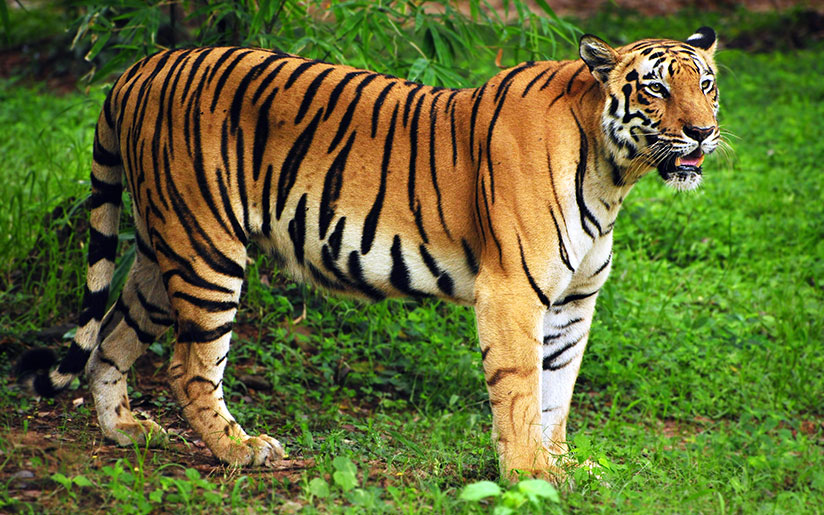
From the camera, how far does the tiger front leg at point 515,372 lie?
3.40 meters

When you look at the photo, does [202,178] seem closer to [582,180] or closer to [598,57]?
[582,180]

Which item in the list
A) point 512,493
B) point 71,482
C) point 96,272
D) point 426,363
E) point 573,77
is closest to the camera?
point 512,493

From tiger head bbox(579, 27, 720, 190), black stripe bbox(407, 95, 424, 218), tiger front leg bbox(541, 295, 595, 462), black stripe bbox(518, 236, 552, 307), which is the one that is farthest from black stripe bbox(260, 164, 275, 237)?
tiger head bbox(579, 27, 720, 190)

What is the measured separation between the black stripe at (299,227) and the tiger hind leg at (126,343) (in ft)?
2.27

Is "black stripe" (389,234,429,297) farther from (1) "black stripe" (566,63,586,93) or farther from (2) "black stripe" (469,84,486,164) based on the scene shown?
(1) "black stripe" (566,63,586,93)

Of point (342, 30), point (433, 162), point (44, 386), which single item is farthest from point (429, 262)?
point (44, 386)

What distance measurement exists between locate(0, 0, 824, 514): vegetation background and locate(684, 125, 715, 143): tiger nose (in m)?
0.77

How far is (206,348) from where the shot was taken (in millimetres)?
3660

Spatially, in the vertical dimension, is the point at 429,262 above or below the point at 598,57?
below

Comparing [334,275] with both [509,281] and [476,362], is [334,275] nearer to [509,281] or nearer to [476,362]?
[509,281]

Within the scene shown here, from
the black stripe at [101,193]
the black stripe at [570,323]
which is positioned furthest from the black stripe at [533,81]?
the black stripe at [101,193]

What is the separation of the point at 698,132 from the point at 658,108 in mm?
171

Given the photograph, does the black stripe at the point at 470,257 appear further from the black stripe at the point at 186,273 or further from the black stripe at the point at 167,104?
the black stripe at the point at 167,104

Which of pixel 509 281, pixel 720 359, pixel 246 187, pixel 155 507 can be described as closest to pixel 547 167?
pixel 509 281
